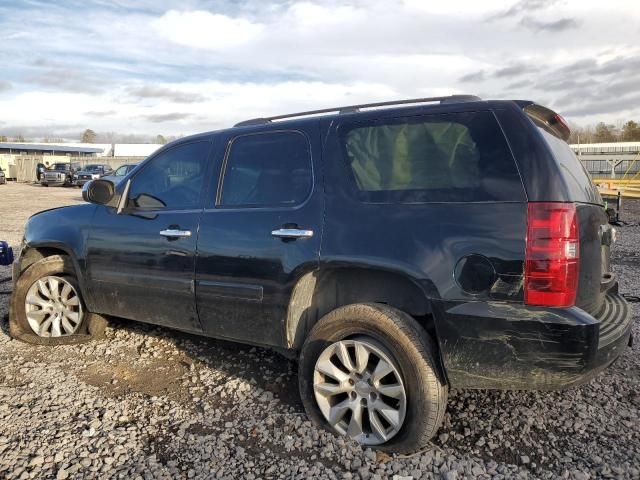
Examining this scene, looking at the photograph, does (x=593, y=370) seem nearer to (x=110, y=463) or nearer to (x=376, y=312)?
(x=376, y=312)

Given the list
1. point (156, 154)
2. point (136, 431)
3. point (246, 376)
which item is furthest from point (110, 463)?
point (156, 154)

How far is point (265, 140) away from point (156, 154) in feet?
3.68

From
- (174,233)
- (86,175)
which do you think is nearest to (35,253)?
(174,233)

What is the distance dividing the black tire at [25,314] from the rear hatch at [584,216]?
3794 millimetres

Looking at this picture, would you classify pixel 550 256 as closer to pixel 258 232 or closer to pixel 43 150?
pixel 258 232

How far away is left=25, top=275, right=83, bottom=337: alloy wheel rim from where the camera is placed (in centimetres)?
446

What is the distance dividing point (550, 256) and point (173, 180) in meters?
2.71

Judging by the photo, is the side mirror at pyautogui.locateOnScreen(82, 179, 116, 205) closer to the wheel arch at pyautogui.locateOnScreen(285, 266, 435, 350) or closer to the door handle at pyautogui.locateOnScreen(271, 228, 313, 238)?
the door handle at pyautogui.locateOnScreen(271, 228, 313, 238)

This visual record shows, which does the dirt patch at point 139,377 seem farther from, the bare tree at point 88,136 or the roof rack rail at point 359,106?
the bare tree at point 88,136

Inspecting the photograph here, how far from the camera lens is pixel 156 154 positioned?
4.07m

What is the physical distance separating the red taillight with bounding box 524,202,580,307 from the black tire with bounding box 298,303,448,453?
601 millimetres

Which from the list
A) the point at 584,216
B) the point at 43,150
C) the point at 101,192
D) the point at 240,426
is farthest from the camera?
the point at 43,150

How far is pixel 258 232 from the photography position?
317 cm

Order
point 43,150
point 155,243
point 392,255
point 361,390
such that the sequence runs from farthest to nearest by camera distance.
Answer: point 43,150, point 155,243, point 361,390, point 392,255
